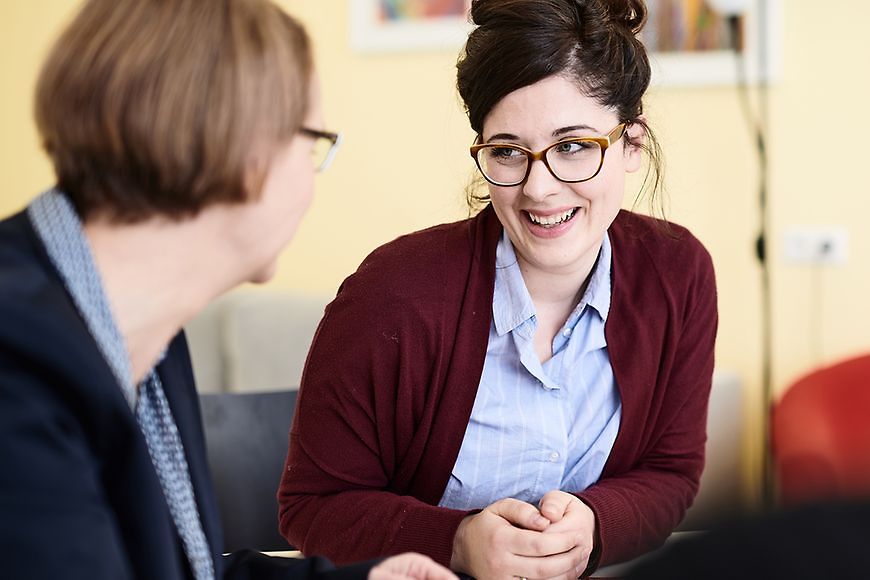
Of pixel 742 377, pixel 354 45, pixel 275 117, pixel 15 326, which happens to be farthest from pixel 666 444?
pixel 354 45

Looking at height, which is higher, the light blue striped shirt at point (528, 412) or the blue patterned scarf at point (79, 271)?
the blue patterned scarf at point (79, 271)

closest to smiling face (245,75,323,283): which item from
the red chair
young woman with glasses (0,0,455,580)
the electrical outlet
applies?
young woman with glasses (0,0,455,580)

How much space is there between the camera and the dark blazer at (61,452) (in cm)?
82

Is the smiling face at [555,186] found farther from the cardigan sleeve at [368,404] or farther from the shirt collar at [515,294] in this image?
the cardigan sleeve at [368,404]

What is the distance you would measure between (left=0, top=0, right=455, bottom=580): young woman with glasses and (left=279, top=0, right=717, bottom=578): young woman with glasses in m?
0.50

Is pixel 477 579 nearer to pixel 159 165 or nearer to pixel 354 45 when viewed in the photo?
pixel 159 165

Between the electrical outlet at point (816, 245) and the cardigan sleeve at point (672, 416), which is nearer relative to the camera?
the cardigan sleeve at point (672, 416)

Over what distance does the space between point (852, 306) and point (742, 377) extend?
14.4 inches

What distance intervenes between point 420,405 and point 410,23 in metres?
1.90

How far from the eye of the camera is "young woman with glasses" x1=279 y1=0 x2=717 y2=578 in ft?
4.81

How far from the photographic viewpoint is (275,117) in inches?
38.4

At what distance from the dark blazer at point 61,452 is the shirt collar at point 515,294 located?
71 cm

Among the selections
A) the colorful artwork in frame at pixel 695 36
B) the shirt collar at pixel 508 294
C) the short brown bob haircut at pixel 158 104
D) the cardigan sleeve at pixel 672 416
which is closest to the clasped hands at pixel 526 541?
the cardigan sleeve at pixel 672 416

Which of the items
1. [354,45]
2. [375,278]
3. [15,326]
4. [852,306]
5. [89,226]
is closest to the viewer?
[15,326]
